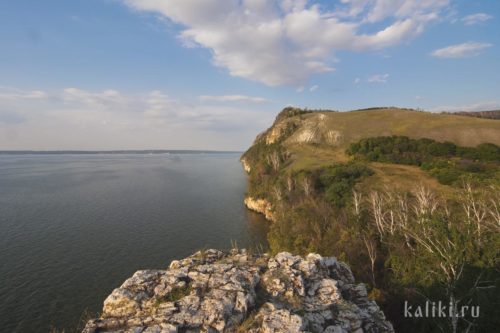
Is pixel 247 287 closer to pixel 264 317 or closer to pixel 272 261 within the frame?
pixel 264 317

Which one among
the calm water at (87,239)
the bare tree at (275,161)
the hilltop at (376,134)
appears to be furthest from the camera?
the bare tree at (275,161)

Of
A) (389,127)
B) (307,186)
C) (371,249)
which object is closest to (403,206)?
(371,249)

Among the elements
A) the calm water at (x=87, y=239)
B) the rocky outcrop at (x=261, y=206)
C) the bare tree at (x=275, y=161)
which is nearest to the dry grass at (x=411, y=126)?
the bare tree at (x=275, y=161)

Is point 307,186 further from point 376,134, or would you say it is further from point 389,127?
point 389,127

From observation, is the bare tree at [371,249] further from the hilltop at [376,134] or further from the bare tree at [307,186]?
the bare tree at [307,186]

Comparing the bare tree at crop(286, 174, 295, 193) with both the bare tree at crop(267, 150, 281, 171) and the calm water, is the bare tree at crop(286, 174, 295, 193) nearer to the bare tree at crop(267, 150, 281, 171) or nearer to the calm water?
the calm water

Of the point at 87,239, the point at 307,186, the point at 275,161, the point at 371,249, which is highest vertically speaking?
the point at 275,161

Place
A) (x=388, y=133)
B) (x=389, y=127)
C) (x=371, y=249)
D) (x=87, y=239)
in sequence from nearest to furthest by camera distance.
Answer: (x=371, y=249) → (x=87, y=239) → (x=388, y=133) → (x=389, y=127)
